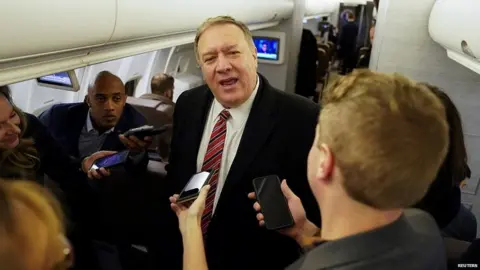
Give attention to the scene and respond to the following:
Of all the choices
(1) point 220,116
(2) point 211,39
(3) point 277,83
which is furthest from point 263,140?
(3) point 277,83

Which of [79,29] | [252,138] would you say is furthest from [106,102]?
[79,29]

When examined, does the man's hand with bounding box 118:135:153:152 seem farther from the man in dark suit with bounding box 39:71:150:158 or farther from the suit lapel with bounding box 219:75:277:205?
the suit lapel with bounding box 219:75:277:205

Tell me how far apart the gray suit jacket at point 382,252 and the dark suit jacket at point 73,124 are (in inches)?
75.1

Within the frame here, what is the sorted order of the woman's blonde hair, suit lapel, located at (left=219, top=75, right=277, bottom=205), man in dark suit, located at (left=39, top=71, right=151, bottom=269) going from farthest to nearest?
man in dark suit, located at (left=39, top=71, right=151, bottom=269), the woman's blonde hair, suit lapel, located at (left=219, top=75, right=277, bottom=205)

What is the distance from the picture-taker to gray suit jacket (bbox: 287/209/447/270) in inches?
30.0

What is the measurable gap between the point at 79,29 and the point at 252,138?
76 cm

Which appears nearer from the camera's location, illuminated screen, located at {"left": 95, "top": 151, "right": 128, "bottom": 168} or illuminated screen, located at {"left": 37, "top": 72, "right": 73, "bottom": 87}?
illuminated screen, located at {"left": 95, "top": 151, "right": 128, "bottom": 168}

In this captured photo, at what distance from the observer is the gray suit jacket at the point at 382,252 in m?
0.76

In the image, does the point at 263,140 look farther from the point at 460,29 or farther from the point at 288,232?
the point at 460,29

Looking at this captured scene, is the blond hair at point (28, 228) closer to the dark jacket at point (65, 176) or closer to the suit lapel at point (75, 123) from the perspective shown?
the dark jacket at point (65, 176)

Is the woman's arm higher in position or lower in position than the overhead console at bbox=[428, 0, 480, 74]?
lower

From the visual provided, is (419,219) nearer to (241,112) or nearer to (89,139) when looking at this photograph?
(241,112)

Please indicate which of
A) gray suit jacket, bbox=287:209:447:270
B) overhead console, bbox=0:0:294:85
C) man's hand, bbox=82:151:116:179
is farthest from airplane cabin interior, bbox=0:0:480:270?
gray suit jacket, bbox=287:209:447:270

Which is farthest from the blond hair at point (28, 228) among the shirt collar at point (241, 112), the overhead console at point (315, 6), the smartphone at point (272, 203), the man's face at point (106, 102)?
the overhead console at point (315, 6)
